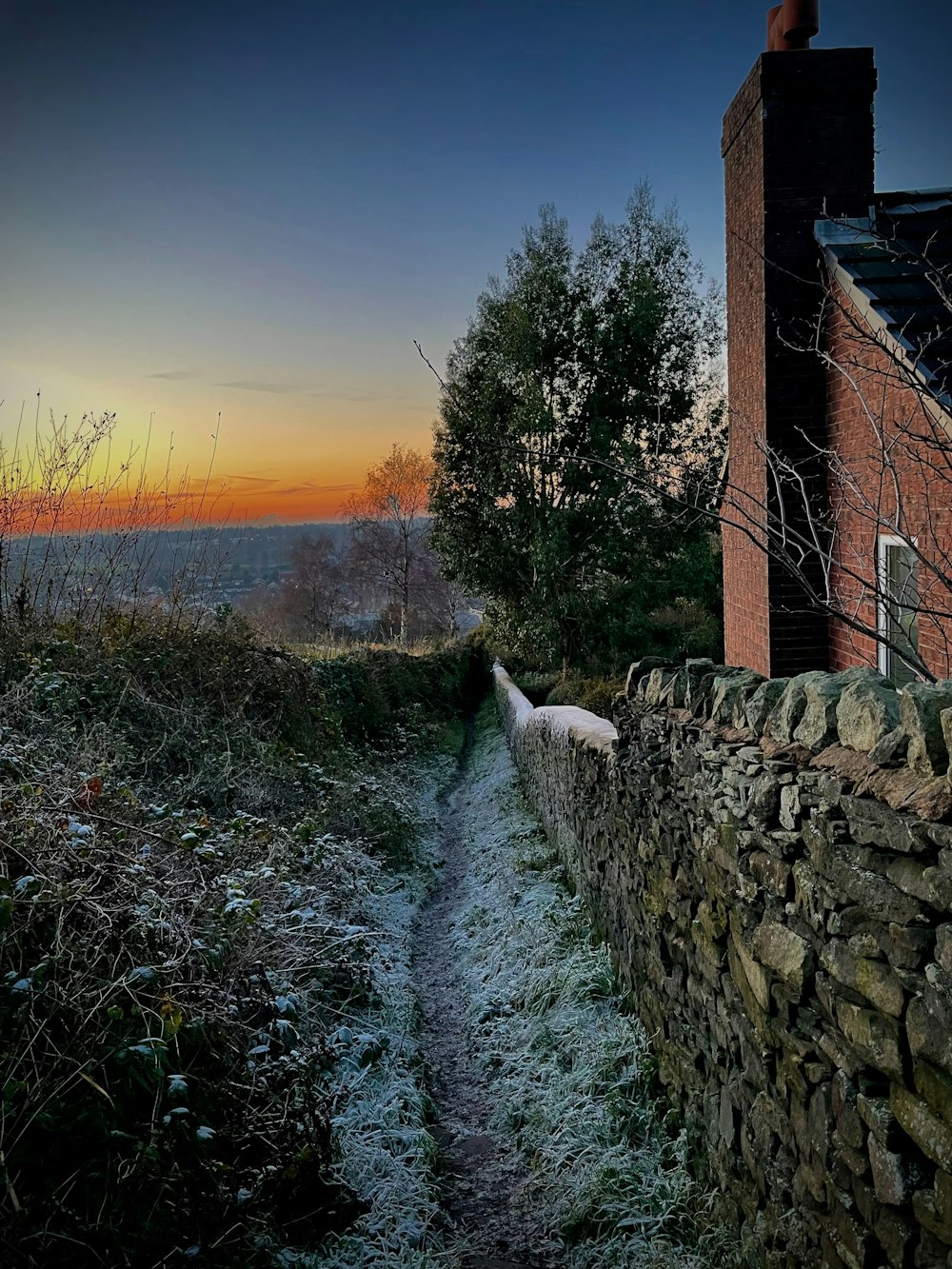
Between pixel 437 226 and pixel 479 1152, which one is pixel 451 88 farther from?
pixel 479 1152

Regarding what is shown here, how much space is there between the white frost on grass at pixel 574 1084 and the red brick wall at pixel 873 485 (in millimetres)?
3102

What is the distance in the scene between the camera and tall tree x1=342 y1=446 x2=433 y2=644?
3688 cm

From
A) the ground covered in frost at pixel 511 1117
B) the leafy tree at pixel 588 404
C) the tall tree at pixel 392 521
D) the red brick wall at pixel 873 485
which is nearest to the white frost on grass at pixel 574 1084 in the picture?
the ground covered in frost at pixel 511 1117

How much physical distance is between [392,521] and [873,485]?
3291 cm

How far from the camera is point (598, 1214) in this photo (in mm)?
3531

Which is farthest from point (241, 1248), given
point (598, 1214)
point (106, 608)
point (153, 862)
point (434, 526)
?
point (434, 526)

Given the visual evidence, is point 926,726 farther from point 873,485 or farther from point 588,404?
point 588,404

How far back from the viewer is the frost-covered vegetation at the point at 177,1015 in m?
2.67

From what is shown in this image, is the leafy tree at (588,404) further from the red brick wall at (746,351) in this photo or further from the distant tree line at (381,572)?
the distant tree line at (381,572)

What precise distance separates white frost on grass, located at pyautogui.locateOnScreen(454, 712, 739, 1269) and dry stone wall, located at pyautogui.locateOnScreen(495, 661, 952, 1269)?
9.5 inches

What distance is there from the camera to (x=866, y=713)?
2334 millimetres

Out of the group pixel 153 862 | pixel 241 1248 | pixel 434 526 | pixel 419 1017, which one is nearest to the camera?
pixel 241 1248

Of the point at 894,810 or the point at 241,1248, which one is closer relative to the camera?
the point at 894,810

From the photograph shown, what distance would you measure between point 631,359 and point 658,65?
33.5 feet
